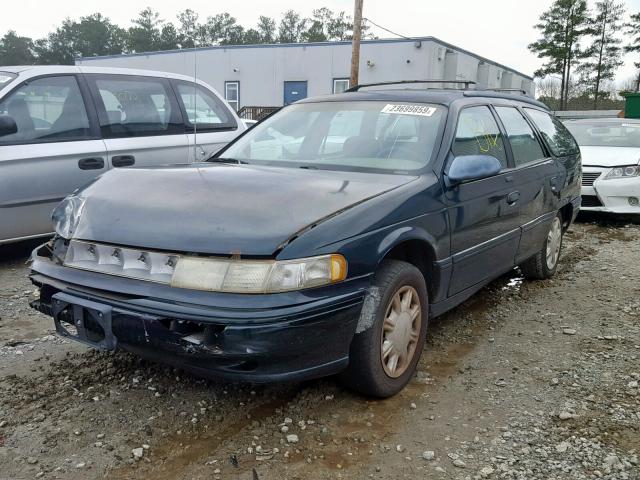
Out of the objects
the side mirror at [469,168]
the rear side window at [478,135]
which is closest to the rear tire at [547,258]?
the rear side window at [478,135]

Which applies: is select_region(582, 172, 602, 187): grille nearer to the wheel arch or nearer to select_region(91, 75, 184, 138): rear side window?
select_region(91, 75, 184, 138): rear side window

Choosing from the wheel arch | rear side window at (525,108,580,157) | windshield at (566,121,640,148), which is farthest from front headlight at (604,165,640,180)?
the wheel arch

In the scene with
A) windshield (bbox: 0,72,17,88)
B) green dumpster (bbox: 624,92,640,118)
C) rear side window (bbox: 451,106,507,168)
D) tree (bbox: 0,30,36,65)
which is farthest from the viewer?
tree (bbox: 0,30,36,65)

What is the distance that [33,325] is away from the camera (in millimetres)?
3979

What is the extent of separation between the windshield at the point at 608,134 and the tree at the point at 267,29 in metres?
72.3

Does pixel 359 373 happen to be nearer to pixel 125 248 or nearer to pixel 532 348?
pixel 125 248

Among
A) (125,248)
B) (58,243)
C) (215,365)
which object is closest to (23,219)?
(58,243)

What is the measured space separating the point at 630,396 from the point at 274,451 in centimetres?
196

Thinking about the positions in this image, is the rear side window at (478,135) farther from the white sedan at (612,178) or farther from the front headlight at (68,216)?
the white sedan at (612,178)

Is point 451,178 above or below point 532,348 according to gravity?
above

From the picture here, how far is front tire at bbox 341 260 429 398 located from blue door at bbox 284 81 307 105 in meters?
25.3

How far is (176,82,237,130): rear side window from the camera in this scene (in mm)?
6219

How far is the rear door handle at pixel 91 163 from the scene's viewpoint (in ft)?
17.0

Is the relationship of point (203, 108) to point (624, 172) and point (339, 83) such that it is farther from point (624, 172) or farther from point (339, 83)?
point (339, 83)
